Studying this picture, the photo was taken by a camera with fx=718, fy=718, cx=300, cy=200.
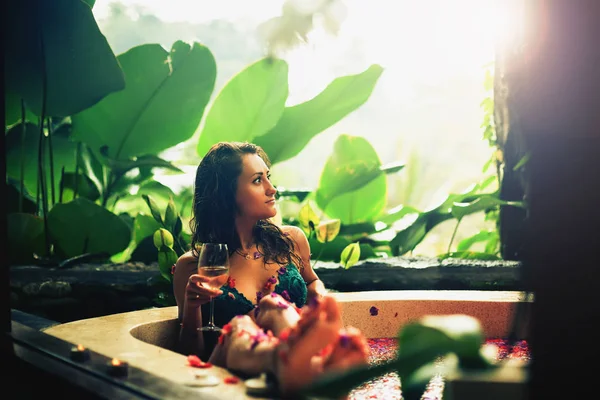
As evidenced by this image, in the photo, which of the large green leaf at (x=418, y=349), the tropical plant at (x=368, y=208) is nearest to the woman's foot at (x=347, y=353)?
the large green leaf at (x=418, y=349)

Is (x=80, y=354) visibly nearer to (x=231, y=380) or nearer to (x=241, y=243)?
(x=231, y=380)

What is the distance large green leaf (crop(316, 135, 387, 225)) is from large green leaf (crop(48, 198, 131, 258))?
1.08 metres

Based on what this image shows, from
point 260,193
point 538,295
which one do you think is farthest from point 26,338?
point 538,295

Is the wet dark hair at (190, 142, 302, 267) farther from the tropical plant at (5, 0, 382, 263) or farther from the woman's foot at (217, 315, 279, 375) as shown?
the tropical plant at (5, 0, 382, 263)

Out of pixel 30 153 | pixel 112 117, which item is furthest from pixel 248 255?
pixel 30 153

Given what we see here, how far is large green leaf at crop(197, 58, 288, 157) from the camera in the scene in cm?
371

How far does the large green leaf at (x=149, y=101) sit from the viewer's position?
351 cm

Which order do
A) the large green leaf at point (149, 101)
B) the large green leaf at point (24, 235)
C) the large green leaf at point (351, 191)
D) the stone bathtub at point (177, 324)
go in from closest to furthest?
1. the stone bathtub at point (177, 324)
2. the large green leaf at point (24, 235)
3. the large green leaf at point (149, 101)
4. the large green leaf at point (351, 191)

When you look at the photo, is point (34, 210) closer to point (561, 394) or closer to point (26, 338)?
point (26, 338)

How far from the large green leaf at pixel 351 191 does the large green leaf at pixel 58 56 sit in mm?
1238

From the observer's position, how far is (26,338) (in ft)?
5.52

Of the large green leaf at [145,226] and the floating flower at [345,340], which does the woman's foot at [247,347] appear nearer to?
the floating flower at [345,340]

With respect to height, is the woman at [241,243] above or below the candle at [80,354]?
above

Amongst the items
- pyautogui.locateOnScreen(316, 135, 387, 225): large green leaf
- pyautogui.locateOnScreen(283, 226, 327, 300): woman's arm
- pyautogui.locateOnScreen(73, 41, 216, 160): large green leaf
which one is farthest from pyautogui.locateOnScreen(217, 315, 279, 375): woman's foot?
pyautogui.locateOnScreen(316, 135, 387, 225): large green leaf
